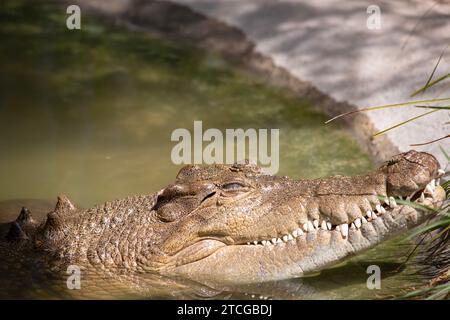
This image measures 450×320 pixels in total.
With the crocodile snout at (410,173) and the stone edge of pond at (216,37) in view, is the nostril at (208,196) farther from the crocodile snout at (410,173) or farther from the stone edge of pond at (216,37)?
Answer: the stone edge of pond at (216,37)

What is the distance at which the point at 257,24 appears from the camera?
37.9ft

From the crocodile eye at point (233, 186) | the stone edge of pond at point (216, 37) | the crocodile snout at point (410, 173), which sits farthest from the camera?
the stone edge of pond at point (216, 37)

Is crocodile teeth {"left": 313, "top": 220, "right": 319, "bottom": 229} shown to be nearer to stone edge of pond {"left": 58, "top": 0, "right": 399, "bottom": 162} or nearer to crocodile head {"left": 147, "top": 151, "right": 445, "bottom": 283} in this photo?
crocodile head {"left": 147, "top": 151, "right": 445, "bottom": 283}

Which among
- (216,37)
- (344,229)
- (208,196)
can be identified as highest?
(216,37)

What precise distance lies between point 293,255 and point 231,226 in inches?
22.9

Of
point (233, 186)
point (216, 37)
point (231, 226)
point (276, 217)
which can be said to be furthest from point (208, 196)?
point (216, 37)

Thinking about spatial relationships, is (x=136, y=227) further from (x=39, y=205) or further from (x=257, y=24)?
(x=257, y=24)

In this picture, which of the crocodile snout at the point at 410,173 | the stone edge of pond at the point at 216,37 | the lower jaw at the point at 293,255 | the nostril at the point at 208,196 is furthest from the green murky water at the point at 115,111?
the nostril at the point at 208,196

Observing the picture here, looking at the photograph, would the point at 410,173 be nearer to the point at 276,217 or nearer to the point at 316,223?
the point at 316,223

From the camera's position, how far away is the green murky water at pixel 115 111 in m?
8.91

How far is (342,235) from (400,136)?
2.97m

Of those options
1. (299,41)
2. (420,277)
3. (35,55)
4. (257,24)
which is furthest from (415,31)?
(35,55)

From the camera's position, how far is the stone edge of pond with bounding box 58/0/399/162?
9.52 m

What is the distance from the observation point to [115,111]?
10297mm
